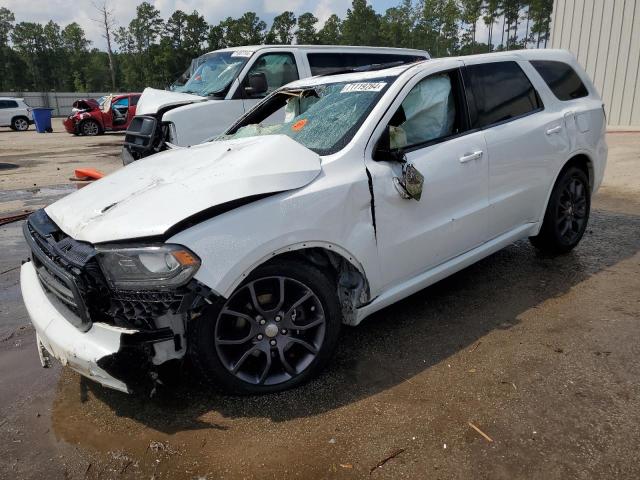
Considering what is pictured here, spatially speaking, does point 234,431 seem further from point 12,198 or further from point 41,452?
point 12,198

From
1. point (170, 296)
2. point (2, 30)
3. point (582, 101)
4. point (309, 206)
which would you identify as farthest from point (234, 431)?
point (2, 30)

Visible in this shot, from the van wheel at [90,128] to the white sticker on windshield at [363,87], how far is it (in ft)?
73.3

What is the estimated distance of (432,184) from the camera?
3.23 m

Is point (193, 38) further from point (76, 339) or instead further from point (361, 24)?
point (76, 339)

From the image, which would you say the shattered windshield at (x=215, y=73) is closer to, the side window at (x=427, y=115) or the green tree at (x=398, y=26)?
the side window at (x=427, y=115)

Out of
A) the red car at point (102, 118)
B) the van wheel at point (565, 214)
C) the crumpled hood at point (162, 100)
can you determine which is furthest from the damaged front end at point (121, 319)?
the red car at point (102, 118)

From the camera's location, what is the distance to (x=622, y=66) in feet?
45.7

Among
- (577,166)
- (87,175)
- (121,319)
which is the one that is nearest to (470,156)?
(577,166)

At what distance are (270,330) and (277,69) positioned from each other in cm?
586

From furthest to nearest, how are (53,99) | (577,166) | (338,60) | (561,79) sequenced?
(53,99) < (338,60) < (577,166) < (561,79)

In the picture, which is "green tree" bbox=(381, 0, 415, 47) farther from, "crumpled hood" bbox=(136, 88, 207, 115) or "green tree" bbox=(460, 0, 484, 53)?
"crumpled hood" bbox=(136, 88, 207, 115)

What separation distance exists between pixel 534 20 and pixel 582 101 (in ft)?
201

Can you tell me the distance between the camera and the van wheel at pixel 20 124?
2914 cm

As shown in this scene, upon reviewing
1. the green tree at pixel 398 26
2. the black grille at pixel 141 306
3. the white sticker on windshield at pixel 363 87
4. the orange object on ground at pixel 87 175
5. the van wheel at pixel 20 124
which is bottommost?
the van wheel at pixel 20 124
